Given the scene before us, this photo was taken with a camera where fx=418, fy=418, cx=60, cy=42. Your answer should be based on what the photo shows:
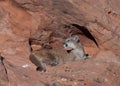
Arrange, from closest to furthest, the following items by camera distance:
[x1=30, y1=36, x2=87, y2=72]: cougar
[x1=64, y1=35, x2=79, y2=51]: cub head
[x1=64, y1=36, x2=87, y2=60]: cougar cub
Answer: [x1=30, y1=36, x2=87, y2=72]: cougar < [x1=64, y1=36, x2=87, y2=60]: cougar cub < [x1=64, y1=35, x2=79, y2=51]: cub head

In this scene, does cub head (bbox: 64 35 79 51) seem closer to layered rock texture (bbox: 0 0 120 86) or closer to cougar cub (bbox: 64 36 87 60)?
cougar cub (bbox: 64 36 87 60)

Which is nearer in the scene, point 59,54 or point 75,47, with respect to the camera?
point 59,54

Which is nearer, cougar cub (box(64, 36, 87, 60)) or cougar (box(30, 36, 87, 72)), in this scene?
cougar (box(30, 36, 87, 72))

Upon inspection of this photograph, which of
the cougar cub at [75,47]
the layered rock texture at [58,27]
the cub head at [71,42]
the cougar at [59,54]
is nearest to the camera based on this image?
the cougar at [59,54]

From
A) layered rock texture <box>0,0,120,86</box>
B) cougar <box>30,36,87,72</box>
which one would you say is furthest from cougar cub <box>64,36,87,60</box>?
layered rock texture <box>0,0,120,86</box>

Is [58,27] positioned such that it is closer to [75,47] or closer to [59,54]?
[75,47]

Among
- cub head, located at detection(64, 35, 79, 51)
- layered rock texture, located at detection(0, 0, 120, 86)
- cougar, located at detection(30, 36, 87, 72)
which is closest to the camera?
cougar, located at detection(30, 36, 87, 72)

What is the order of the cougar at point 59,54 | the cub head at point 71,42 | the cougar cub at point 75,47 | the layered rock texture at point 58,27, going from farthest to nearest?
the cub head at point 71,42, the cougar cub at point 75,47, the layered rock texture at point 58,27, the cougar at point 59,54

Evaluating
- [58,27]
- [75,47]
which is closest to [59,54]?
[75,47]

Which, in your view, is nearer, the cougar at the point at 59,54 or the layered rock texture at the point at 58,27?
the cougar at the point at 59,54

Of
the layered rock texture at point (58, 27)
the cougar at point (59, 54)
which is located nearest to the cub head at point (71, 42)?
the cougar at point (59, 54)

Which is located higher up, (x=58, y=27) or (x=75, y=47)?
(x=58, y=27)

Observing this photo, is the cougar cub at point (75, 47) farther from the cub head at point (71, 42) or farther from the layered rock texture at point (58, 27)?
the layered rock texture at point (58, 27)

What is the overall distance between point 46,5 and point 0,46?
1.40 m
